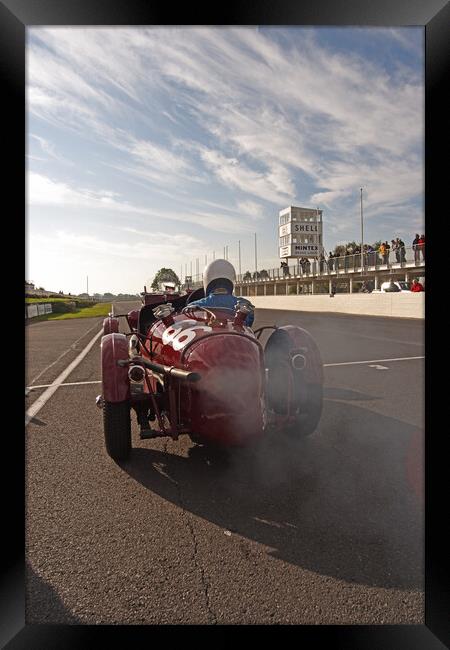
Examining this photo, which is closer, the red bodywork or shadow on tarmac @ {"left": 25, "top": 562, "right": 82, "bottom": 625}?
shadow on tarmac @ {"left": 25, "top": 562, "right": 82, "bottom": 625}

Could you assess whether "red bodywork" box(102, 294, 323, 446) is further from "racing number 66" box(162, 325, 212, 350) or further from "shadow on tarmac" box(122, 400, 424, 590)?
"shadow on tarmac" box(122, 400, 424, 590)

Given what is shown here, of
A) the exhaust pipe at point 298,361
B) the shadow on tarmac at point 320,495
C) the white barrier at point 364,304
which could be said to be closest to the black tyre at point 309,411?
the shadow on tarmac at point 320,495

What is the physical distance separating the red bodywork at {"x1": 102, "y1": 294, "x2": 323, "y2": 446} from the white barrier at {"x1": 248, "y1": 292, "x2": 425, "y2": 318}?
14.1 m

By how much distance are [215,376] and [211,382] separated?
0.05 m

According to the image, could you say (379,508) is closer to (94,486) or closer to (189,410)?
(189,410)

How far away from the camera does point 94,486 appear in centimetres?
331

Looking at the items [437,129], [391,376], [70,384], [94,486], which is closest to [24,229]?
[437,129]

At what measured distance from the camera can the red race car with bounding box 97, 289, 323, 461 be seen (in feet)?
10.5

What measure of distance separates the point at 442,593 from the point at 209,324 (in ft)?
8.36

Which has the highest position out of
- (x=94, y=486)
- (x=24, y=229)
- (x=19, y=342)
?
(x=24, y=229)

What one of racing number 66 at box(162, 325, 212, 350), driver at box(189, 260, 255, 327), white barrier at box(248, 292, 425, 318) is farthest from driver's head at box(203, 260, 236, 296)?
white barrier at box(248, 292, 425, 318)

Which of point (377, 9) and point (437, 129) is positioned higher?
point (377, 9)

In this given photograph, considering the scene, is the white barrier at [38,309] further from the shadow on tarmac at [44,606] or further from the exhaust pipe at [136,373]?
the shadow on tarmac at [44,606]

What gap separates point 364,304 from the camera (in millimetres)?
25422
